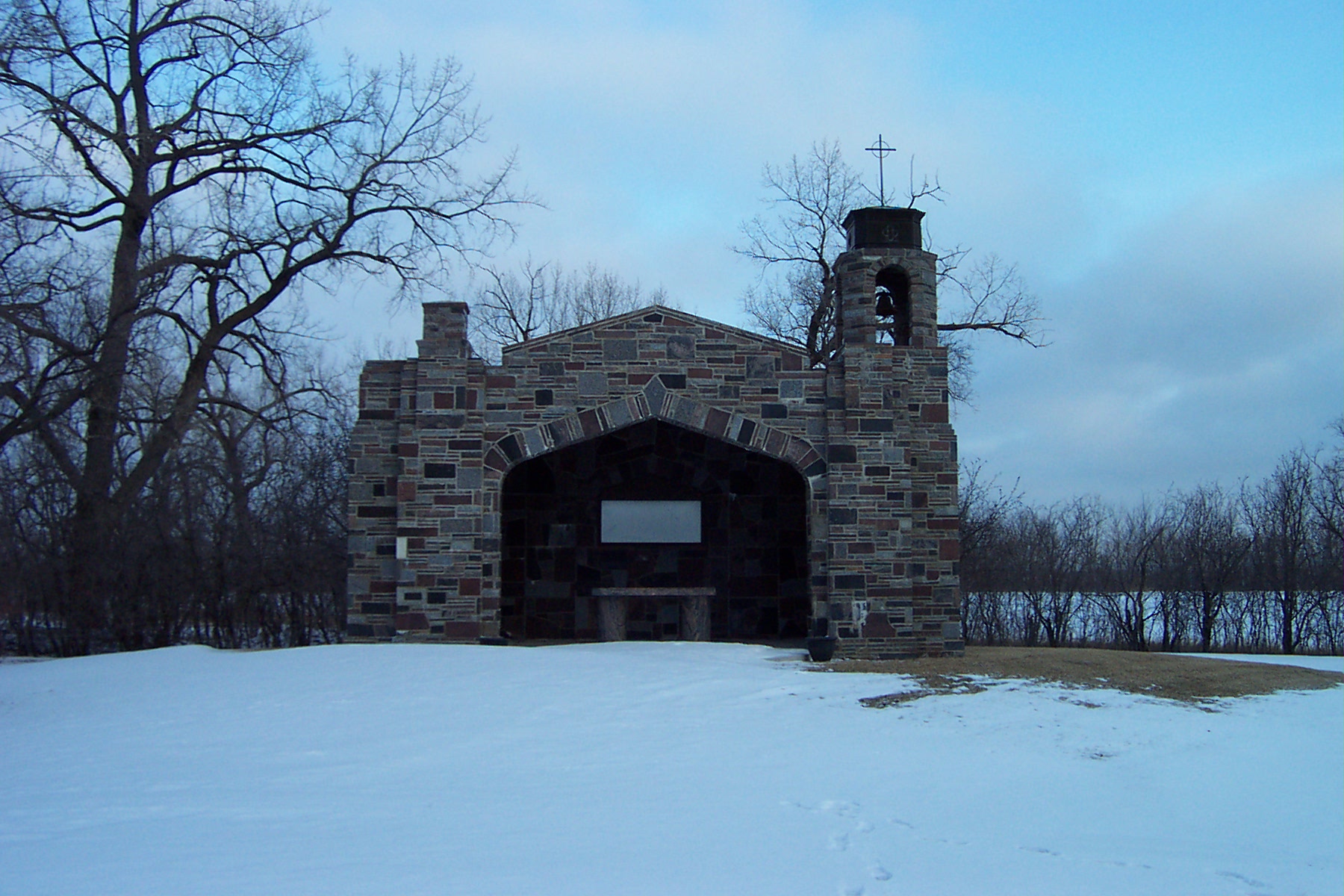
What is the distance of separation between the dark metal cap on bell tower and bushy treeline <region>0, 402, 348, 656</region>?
9.54 m

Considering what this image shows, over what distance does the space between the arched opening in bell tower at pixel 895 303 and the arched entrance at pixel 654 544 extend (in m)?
2.78

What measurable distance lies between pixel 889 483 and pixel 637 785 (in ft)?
25.4

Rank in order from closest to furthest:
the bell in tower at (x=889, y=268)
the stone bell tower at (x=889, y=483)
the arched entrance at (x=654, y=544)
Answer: the stone bell tower at (x=889, y=483), the bell in tower at (x=889, y=268), the arched entrance at (x=654, y=544)

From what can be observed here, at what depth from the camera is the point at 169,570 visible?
14.8 meters

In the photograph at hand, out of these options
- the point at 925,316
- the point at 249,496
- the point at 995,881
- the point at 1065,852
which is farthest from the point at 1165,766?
the point at 249,496

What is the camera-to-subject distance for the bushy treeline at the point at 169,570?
14477mm

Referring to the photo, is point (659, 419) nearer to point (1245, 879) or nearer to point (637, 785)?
point (637, 785)

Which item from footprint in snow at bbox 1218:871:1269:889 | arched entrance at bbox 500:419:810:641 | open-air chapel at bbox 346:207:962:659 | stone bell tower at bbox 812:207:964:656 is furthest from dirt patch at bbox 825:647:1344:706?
footprint in snow at bbox 1218:871:1269:889

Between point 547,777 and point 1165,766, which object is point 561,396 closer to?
point 547,777

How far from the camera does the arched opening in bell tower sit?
15016 millimetres

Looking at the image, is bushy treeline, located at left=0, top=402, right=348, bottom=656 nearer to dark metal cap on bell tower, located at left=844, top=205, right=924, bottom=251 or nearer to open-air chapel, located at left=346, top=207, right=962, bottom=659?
open-air chapel, located at left=346, top=207, right=962, bottom=659

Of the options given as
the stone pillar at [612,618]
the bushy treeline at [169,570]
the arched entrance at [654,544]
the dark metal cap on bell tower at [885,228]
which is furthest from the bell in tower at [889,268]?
the bushy treeline at [169,570]

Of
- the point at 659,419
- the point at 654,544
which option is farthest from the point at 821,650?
the point at 654,544

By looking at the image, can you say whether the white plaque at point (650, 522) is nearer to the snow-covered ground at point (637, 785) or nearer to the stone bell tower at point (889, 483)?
the stone bell tower at point (889, 483)
